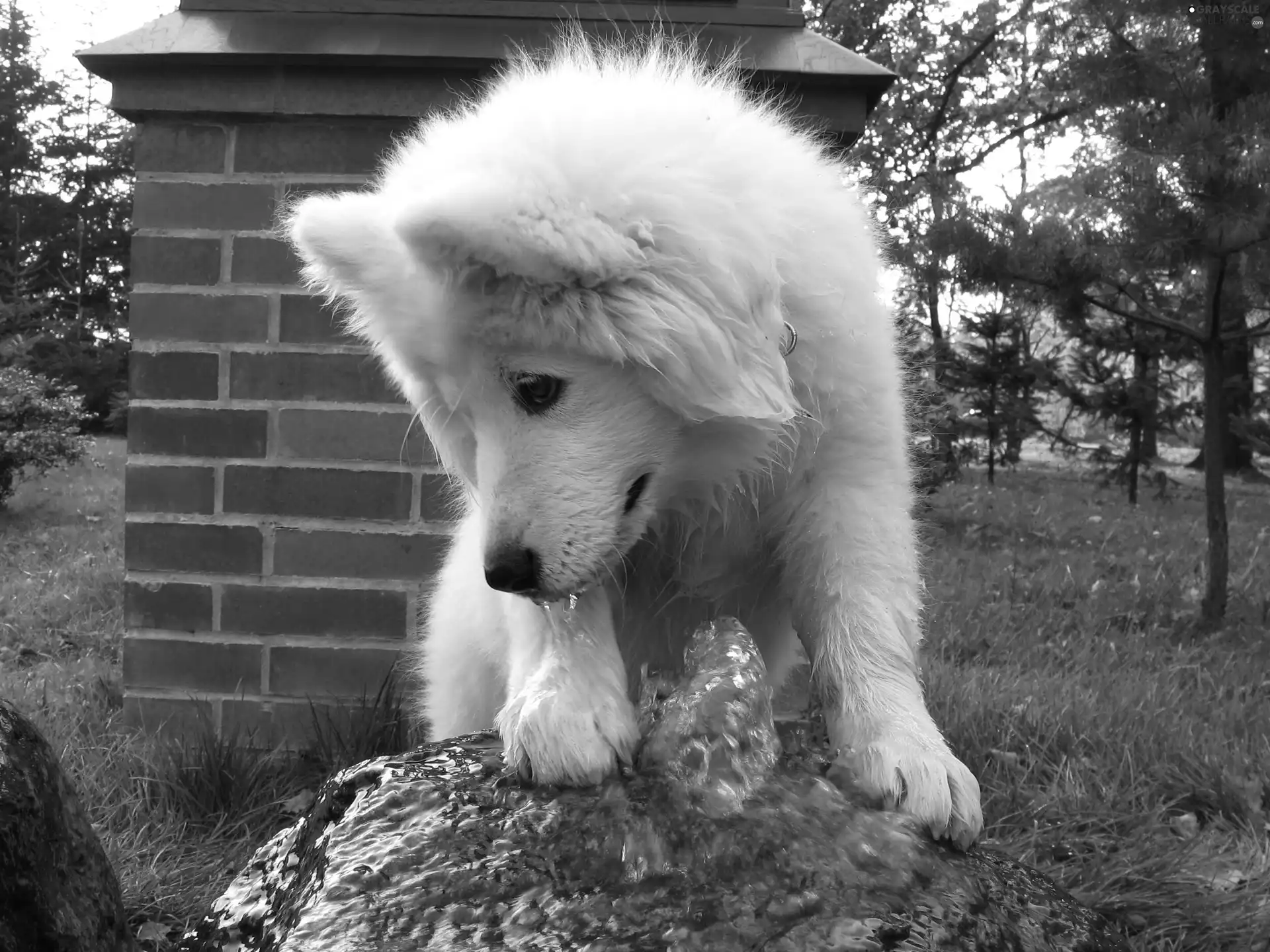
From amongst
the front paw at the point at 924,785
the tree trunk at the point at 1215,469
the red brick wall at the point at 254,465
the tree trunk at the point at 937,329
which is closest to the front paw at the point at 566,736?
the front paw at the point at 924,785

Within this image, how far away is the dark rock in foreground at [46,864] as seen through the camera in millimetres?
1541

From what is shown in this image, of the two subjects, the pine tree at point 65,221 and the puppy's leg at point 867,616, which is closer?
the puppy's leg at point 867,616

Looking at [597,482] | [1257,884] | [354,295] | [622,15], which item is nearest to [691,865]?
[597,482]

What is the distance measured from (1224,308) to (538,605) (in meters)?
6.37

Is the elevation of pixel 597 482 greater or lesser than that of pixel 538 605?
greater

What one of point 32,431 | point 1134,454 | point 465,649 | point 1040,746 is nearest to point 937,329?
point 1134,454

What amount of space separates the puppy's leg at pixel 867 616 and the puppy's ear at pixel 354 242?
89 cm

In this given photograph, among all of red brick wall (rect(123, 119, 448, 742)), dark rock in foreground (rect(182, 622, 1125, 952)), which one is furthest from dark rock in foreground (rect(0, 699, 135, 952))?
red brick wall (rect(123, 119, 448, 742))

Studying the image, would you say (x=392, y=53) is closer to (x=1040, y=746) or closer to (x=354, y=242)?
(x=354, y=242)

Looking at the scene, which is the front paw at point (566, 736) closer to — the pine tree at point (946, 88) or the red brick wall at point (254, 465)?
the red brick wall at point (254, 465)

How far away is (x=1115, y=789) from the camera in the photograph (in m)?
3.02

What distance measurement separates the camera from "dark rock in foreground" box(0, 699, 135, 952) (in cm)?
154

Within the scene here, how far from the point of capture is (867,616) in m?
1.93

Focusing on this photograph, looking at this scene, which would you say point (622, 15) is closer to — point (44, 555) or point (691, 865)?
point (691, 865)
